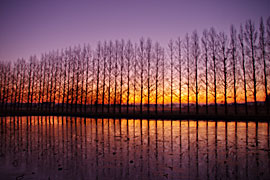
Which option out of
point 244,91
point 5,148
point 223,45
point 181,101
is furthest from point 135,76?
point 5,148

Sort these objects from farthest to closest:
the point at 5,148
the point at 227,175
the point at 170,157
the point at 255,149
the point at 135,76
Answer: the point at 135,76
the point at 5,148
the point at 255,149
the point at 170,157
the point at 227,175

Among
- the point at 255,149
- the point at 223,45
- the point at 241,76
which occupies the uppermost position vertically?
the point at 223,45

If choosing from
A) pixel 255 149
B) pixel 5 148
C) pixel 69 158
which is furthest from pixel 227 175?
pixel 5 148

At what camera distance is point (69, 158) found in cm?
701

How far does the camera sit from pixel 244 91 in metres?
27.0

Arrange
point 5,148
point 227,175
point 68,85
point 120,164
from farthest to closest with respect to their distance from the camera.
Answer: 1. point 68,85
2. point 5,148
3. point 120,164
4. point 227,175

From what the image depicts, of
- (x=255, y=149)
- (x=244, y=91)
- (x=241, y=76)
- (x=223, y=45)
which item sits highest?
(x=223, y=45)

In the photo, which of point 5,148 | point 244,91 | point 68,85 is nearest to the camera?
point 5,148

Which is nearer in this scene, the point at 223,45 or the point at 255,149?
the point at 255,149

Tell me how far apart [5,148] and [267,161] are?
1124 centimetres

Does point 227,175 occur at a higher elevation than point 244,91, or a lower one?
lower

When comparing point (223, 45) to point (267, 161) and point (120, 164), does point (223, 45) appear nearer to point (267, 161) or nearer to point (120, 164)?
point (267, 161)

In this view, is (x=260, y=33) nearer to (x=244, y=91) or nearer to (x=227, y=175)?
(x=244, y=91)

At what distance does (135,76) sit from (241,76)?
1821 centimetres
